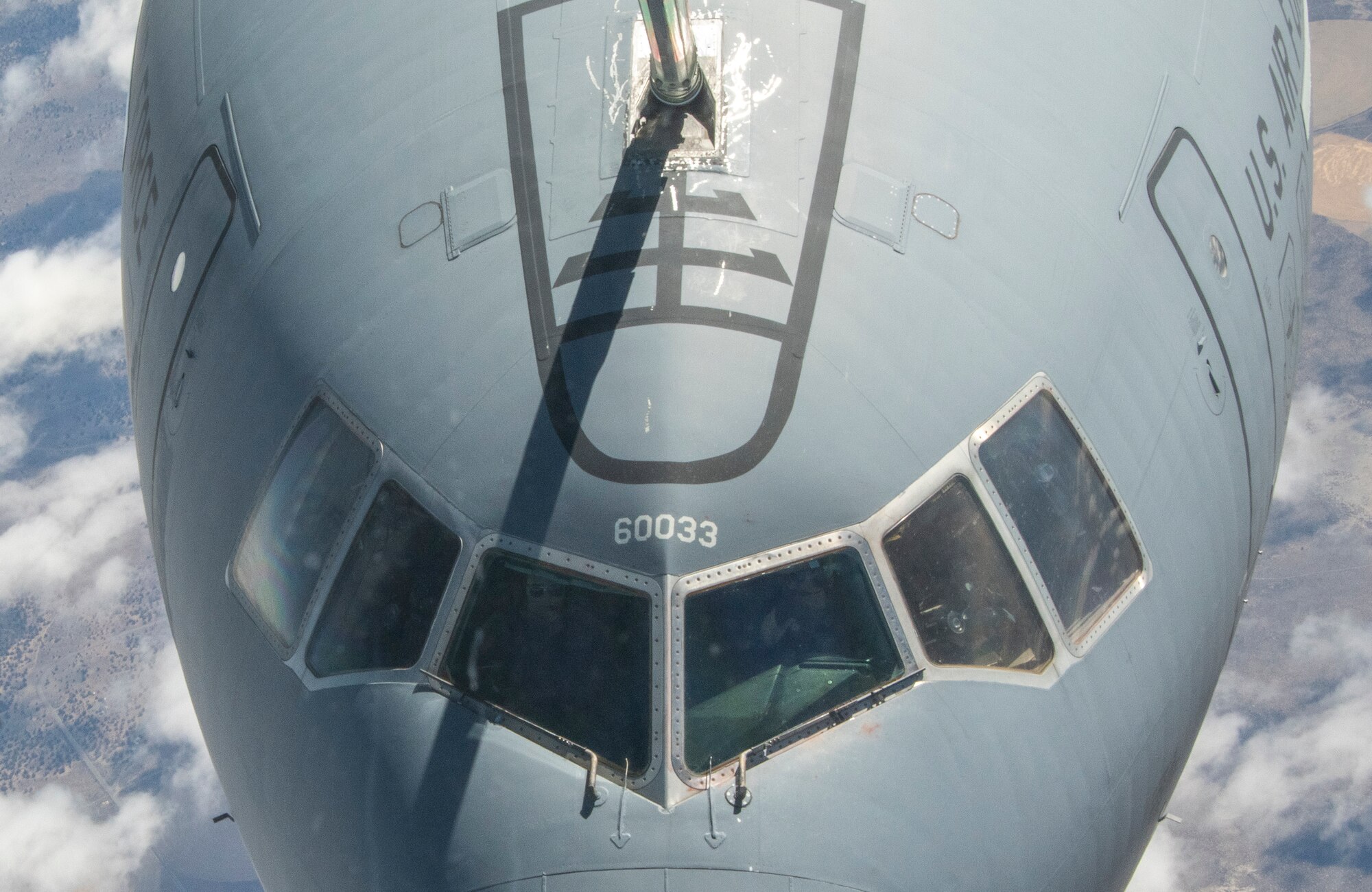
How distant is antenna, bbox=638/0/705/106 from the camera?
6.63 meters

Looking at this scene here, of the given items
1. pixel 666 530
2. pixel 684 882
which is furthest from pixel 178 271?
pixel 684 882

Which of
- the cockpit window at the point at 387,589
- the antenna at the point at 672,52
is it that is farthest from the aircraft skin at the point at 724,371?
the antenna at the point at 672,52

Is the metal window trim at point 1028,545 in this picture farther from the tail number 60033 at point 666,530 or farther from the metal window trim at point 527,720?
the metal window trim at point 527,720

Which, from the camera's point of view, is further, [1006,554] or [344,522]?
[344,522]

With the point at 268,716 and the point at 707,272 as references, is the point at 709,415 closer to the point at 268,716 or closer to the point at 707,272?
the point at 707,272

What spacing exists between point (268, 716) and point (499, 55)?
450cm

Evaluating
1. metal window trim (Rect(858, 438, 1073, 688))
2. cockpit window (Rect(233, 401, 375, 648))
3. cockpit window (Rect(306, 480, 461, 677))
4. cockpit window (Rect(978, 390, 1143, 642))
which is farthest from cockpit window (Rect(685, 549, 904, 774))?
cockpit window (Rect(233, 401, 375, 648))

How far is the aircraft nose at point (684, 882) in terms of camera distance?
6094 mm

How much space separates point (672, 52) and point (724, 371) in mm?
1899

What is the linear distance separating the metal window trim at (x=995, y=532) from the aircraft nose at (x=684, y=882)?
1.34 metres

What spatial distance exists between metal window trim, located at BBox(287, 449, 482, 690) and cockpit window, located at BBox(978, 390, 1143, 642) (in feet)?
9.87

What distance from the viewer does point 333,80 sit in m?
8.52

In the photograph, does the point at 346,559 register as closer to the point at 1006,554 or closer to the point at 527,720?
the point at 527,720

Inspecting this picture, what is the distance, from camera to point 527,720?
6.56 m
